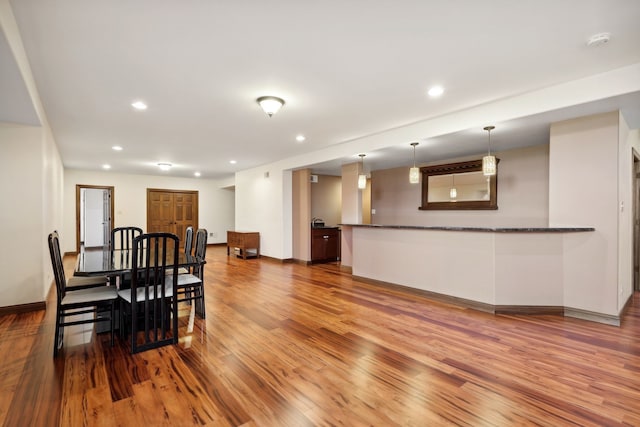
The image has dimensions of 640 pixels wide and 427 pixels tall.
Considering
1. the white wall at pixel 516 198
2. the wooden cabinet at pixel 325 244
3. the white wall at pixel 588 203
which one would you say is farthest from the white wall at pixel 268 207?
the white wall at pixel 588 203

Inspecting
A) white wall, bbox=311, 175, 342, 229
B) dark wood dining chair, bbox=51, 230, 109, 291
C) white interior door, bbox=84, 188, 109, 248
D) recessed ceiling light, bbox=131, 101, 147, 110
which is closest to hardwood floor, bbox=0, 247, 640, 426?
dark wood dining chair, bbox=51, 230, 109, 291

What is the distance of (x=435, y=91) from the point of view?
3.42 m

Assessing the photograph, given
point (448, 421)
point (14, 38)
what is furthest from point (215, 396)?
point (14, 38)

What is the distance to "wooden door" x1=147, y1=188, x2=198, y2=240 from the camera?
10.4 metres

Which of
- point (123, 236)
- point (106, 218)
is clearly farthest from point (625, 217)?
point (106, 218)

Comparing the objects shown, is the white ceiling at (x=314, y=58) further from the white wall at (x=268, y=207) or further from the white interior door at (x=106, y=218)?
the white interior door at (x=106, y=218)

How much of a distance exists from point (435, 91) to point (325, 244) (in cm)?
479

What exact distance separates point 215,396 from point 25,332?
2539 mm

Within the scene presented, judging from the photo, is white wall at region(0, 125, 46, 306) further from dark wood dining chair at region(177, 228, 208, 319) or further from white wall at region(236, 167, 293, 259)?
white wall at region(236, 167, 293, 259)

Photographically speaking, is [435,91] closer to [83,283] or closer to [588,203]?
[588,203]

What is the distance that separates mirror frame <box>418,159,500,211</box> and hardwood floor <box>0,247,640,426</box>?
2427mm

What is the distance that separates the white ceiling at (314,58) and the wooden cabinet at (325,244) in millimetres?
3199

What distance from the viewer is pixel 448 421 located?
5.79ft

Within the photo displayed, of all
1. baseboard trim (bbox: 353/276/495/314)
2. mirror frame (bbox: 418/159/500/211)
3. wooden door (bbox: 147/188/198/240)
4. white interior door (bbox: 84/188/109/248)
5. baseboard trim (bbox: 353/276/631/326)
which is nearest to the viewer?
baseboard trim (bbox: 353/276/631/326)
